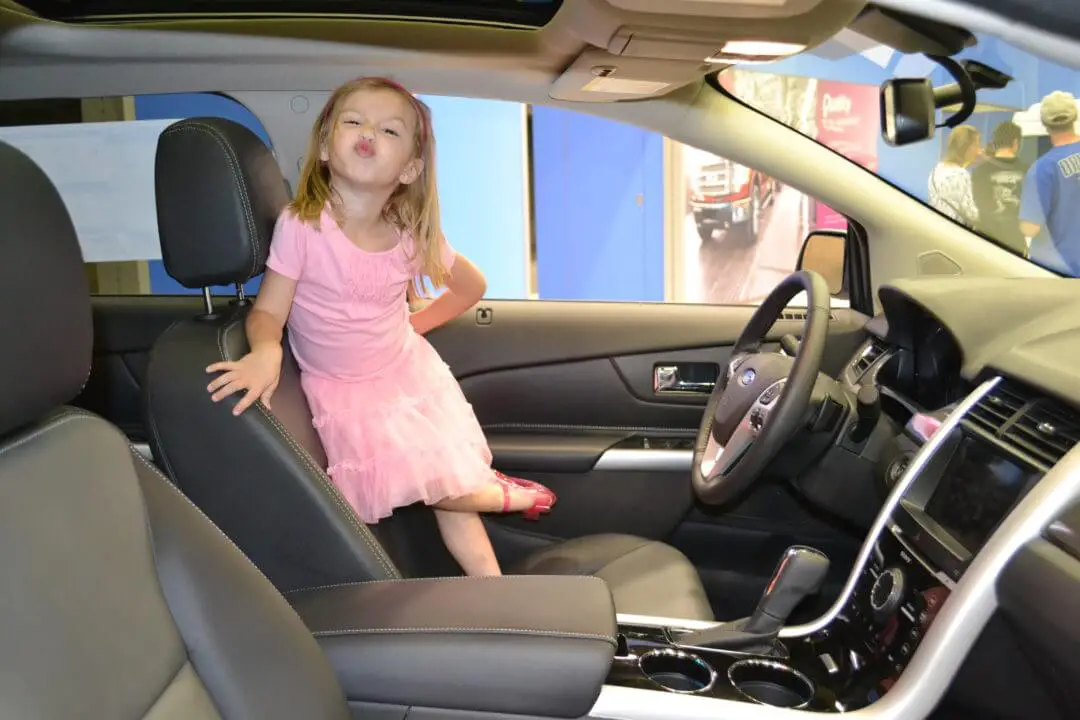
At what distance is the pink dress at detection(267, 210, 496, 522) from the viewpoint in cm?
172

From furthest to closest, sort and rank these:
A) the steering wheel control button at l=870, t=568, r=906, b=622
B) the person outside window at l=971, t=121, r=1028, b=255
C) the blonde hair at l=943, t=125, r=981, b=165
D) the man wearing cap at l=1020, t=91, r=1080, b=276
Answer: the blonde hair at l=943, t=125, r=981, b=165
the person outside window at l=971, t=121, r=1028, b=255
the man wearing cap at l=1020, t=91, r=1080, b=276
the steering wheel control button at l=870, t=568, r=906, b=622

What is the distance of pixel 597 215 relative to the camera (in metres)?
5.73

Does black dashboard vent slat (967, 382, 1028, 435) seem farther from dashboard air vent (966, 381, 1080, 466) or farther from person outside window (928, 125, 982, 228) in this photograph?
person outside window (928, 125, 982, 228)

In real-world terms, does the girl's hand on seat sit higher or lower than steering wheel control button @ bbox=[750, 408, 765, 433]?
higher

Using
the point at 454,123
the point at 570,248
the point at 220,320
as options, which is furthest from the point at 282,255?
the point at 570,248

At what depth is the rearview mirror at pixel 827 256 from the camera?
7.97 feet

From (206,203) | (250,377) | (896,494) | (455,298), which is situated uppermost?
(206,203)

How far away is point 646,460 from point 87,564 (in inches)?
62.5

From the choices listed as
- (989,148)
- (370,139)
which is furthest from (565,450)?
(989,148)

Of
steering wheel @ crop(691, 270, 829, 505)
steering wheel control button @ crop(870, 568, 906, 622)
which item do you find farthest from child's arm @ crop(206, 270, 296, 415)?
steering wheel control button @ crop(870, 568, 906, 622)

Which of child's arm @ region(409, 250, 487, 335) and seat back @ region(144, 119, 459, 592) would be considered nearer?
seat back @ region(144, 119, 459, 592)

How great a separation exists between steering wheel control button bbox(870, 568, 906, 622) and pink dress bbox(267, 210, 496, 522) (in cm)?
74

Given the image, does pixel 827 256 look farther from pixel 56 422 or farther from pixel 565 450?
pixel 56 422

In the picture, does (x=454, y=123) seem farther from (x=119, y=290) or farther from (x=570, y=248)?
(x=119, y=290)
